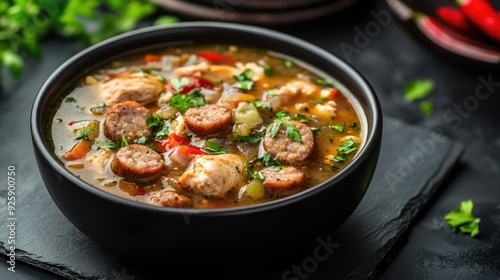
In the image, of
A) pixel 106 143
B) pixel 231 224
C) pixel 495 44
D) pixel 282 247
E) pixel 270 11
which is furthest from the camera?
pixel 270 11

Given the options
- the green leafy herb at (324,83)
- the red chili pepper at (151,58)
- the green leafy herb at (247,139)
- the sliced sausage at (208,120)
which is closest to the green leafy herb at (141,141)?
the sliced sausage at (208,120)

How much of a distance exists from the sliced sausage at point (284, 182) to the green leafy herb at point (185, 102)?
699mm

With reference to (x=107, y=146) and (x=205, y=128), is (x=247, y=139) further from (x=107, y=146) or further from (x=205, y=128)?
(x=107, y=146)

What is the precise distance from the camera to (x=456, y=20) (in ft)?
18.3

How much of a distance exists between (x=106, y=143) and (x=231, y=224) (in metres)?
0.92

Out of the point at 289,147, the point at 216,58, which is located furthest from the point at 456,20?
the point at 289,147

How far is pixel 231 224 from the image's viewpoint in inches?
128

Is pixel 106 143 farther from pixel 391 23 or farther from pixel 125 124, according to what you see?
pixel 391 23

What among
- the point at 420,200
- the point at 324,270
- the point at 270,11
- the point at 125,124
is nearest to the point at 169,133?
the point at 125,124

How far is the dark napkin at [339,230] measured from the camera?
3.77 meters

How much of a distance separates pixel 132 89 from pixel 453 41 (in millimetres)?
2701

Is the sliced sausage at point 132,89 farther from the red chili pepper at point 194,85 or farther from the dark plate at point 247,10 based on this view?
the dark plate at point 247,10

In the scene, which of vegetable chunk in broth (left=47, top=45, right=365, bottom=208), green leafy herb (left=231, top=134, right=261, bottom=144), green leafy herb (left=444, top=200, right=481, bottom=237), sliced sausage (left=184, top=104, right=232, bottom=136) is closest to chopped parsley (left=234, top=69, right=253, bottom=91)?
vegetable chunk in broth (left=47, top=45, right=365, bottom=208)

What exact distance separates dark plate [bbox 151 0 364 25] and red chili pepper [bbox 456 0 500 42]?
1322 mm
